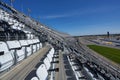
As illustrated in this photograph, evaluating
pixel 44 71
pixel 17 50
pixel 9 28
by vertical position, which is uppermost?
pixel 9 28

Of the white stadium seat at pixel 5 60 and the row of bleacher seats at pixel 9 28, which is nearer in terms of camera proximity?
the white stadium seat at pixel 5 60

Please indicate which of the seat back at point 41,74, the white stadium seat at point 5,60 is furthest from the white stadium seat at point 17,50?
the seat back at point 41,74

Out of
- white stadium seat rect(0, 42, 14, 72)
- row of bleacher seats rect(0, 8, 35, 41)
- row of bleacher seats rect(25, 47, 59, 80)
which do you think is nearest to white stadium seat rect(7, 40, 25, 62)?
white stadium seat rect(0, 42, 14, 72)

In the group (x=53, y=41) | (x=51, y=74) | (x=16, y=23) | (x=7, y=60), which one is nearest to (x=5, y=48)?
(x=7, y=60)

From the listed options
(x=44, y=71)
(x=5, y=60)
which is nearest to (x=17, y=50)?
(x=5, y=60)

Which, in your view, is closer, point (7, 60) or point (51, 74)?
point (51, 74)

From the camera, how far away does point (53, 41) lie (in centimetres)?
2873

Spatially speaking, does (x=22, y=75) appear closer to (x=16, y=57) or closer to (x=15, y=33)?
(x=16, y=57)

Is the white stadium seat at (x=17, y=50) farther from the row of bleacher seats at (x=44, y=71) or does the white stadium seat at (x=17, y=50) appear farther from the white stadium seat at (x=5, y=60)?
the row of bleacher seats at (x=44, y=71)

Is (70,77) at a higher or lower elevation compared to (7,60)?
lower

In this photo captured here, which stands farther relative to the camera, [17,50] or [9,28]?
[9,28]

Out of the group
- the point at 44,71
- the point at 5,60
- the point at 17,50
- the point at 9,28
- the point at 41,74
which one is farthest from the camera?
the point at 9,28

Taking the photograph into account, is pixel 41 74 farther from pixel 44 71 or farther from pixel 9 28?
pixel 9 28

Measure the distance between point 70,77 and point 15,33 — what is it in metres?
20.1
